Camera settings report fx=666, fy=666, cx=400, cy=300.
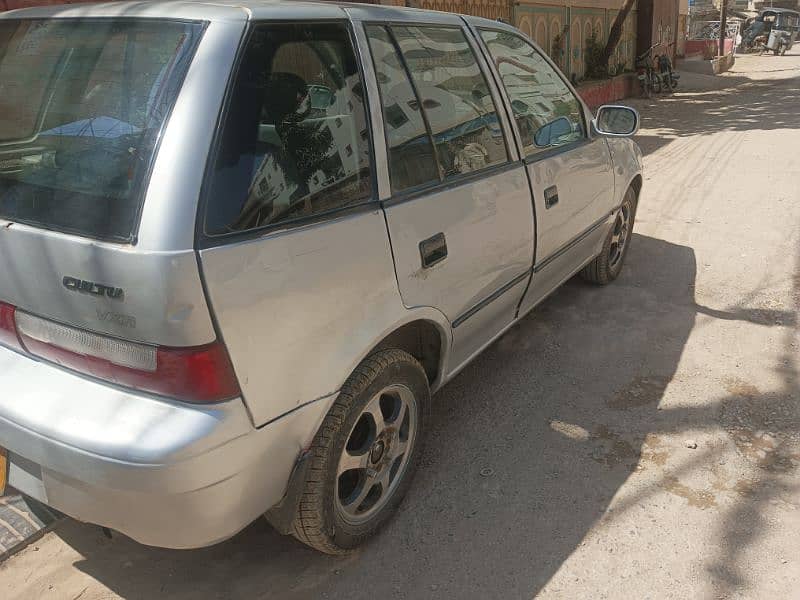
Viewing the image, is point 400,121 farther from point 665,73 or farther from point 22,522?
point 665,73

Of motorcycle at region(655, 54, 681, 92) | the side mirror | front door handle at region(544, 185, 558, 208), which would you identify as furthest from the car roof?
motorcycle at region(655, 54, 681, 92)

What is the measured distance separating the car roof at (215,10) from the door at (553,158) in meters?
0.95

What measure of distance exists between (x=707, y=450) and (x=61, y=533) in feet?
8.77

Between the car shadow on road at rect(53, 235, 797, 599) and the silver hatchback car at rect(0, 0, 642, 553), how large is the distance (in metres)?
0.18

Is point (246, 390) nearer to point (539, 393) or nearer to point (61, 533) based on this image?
point (61, 533)

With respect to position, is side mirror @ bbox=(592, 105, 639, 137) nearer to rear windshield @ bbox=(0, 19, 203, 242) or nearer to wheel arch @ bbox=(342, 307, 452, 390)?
wheel arch @ bbox=(342, 307, 452, 390)

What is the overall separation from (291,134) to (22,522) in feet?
6.15

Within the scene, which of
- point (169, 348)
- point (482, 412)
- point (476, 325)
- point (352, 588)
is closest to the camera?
point (169, 348)

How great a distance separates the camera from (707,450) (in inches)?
114

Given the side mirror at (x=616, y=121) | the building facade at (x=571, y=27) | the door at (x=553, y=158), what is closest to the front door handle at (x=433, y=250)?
the door at (x=553, y=158)

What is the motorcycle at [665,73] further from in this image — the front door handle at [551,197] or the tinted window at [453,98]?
the tinted window at [453,98]

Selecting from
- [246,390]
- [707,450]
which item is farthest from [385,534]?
→ [707,450]

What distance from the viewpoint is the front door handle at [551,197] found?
3225mm

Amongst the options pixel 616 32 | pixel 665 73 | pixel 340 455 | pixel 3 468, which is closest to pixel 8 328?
pixel 3 468
